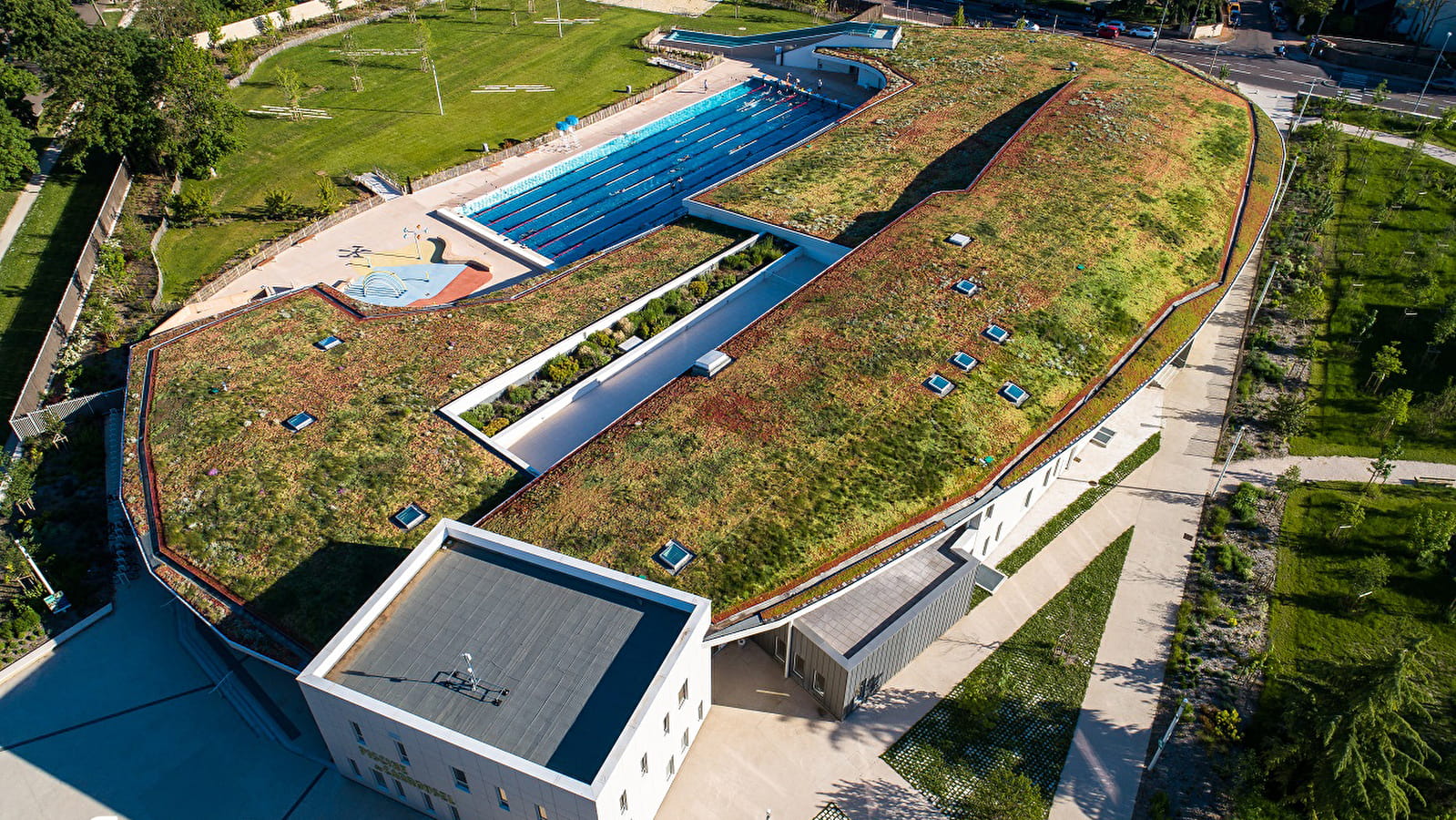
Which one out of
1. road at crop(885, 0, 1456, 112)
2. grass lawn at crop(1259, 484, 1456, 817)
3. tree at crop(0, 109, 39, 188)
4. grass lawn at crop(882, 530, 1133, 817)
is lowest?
grass lawn at crop(882, 530, 1133, 817)

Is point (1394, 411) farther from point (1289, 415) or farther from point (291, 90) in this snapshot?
point (291, 90)

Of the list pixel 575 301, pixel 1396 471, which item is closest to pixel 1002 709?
pixel 1396 471

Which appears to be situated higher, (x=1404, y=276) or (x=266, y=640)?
(x=1404, y=276)

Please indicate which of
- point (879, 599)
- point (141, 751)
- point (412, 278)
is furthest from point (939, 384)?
point (412, 278)

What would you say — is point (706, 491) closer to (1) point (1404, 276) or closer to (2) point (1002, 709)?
(2) point (1002, 709)

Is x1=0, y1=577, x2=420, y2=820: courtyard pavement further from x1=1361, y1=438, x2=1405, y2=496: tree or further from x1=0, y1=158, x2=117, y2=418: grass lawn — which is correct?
x1=1361, y1=438, x2=1405, y2=496: tree

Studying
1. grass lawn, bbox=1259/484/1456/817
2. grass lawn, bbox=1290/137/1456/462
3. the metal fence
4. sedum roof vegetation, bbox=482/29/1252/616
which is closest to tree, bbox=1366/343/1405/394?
grass lawn, bbox=1290/137/1456/462
